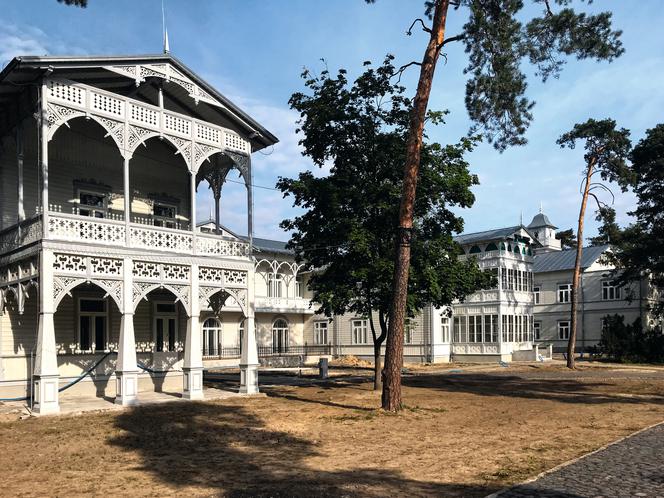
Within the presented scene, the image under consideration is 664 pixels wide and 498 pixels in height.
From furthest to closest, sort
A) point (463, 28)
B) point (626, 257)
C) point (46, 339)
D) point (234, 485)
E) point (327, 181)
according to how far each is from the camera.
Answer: point (626, 257), point (327, 181), point (463, 28), point (46, 339), point (234, 485)

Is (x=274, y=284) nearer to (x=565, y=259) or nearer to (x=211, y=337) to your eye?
(x=211, y=337)

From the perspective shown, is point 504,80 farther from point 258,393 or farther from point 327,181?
point 258,393

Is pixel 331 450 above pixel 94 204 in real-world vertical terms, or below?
below

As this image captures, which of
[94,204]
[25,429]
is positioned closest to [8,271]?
[94,204]

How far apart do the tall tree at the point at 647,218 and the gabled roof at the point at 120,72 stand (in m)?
30.3

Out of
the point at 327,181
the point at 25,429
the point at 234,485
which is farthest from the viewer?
the point at 327,181

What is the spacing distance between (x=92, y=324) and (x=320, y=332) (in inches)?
1090

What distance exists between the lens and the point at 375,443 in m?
11.9

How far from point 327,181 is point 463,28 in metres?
6.21

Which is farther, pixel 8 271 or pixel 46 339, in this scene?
pixel 8 271

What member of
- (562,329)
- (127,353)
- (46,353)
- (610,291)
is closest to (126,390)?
(127,353)

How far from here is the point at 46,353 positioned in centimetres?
1594

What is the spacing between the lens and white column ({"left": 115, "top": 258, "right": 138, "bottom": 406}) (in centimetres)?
1742

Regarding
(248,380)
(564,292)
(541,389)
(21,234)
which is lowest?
(541,389)
